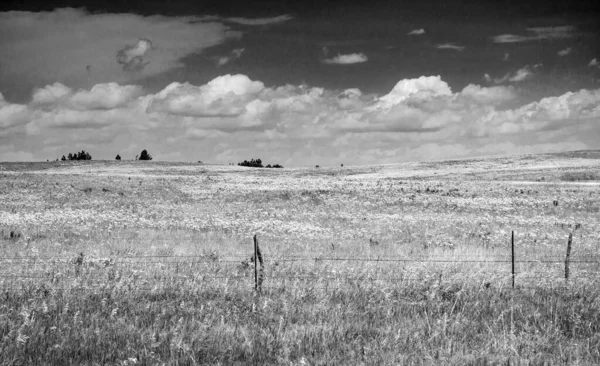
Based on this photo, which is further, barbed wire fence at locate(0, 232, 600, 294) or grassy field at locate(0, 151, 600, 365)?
barbed wire fence at locate(0, 232, 600, 294)

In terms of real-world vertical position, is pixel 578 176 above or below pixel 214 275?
above

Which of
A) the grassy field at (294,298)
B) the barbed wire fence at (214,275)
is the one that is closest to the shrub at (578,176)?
the grassy field at (294,298)

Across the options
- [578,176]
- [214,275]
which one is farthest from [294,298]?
[578,176]

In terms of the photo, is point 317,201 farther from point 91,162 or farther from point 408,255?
point 91,162

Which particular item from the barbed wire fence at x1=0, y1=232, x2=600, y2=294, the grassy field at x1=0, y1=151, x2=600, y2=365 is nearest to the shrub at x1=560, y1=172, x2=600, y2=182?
the grassy field at x1=0, y1=151, x2=600, y2=365

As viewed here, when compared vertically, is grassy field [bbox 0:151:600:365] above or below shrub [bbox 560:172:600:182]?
below

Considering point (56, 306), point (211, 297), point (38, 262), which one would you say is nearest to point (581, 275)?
point (211, 297)

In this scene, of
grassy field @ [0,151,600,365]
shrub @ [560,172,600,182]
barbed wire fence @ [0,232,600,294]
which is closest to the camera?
grassy field @ [0,151,600,365]

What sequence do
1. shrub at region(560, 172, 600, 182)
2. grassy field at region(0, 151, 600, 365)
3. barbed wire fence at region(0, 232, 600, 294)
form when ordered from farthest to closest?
shrub at region(560, 172, 600, 182)
barbed wire fence at region(0, 232, 600, 294)
grassy field at region(0, 151, 600, 365)

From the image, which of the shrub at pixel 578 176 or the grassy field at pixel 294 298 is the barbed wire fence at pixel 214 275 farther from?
the shrub at pixel 578 176

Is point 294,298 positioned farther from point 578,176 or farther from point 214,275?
point 578,176

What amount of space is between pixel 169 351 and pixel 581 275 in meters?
10.3

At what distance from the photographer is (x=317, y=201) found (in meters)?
37.1

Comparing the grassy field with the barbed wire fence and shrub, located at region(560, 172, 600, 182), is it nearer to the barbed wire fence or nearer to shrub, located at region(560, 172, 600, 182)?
the barbed wire fence
